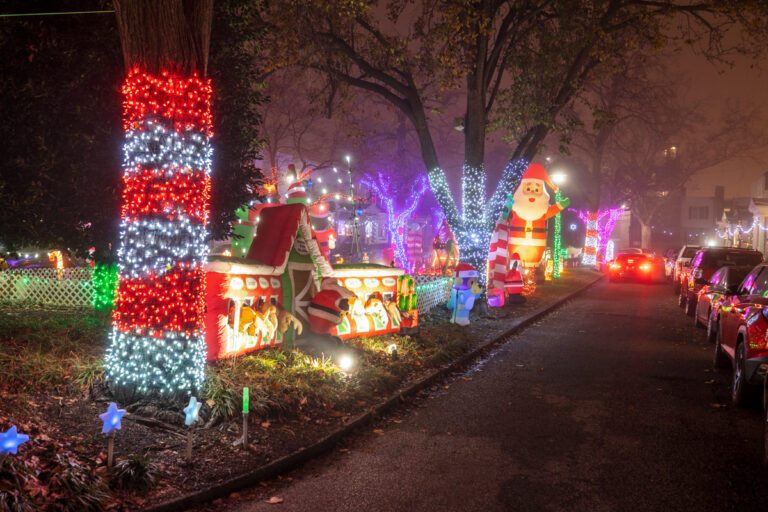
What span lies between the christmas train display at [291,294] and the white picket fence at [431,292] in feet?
9.70

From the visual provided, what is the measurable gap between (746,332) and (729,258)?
9898mm

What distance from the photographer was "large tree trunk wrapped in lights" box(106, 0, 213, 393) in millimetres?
5941

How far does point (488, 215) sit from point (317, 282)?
23.1 feet

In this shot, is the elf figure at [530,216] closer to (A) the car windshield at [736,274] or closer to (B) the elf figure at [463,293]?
(B) the elf figure at [463,293]

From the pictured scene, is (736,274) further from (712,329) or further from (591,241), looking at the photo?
(591,241)

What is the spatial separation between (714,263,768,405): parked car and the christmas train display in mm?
5172

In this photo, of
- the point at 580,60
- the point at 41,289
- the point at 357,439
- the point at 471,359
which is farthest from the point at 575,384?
the point at 41,289

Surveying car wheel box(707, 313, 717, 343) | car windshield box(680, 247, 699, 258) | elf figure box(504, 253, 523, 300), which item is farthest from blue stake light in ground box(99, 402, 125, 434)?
car windshield box(680, 247, 699, 258)

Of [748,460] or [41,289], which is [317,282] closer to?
[748,460]

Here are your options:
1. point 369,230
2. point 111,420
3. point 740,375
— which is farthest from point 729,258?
point 369,230

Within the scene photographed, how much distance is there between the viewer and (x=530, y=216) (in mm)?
18328

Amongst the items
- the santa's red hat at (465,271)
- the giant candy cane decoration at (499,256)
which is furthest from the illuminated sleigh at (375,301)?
the giant candy cane decoration at (499,256)

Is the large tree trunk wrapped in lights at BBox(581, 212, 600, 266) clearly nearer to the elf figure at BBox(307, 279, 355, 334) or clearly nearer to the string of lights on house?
the string of lights on house

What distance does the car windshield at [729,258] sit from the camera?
1525 cm
